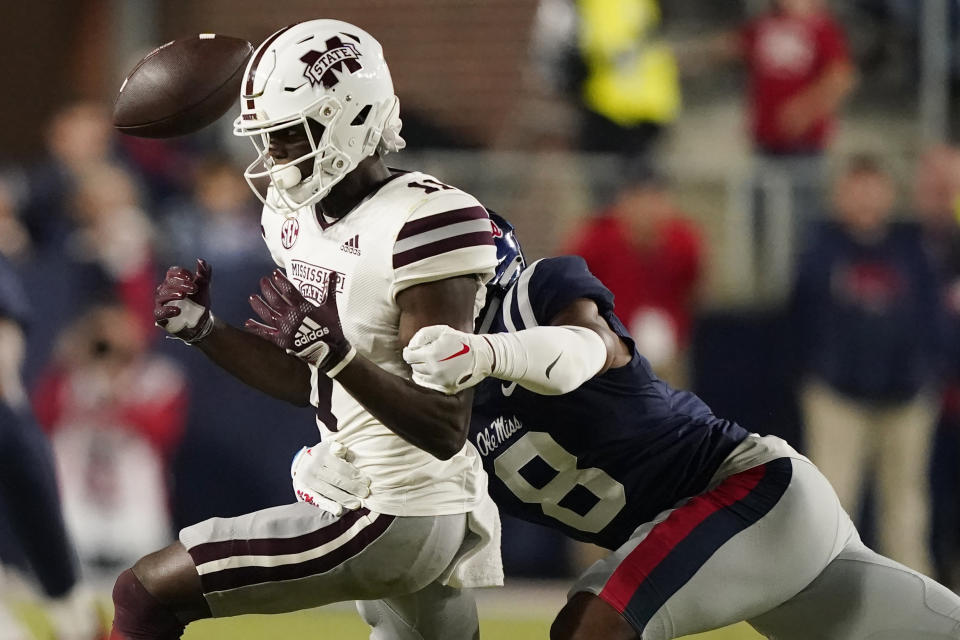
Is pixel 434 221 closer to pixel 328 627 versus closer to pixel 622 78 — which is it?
pixel 328 627

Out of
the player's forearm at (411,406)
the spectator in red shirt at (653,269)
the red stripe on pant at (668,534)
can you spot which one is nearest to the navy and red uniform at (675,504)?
the red stripe on pant at (668,534)

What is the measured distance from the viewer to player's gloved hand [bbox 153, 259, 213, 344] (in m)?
2.46

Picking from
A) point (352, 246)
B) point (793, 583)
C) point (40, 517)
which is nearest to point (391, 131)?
point (352, 246)

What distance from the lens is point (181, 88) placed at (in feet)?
9.34

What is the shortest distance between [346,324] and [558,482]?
527mm

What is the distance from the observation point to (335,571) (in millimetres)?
2527

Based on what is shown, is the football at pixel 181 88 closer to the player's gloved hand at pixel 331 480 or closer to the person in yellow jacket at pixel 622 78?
the player's gloved hand at pixel 331 480

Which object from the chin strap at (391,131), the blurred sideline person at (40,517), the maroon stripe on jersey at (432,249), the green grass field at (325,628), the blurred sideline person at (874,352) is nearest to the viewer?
the maroon stripe on jersey at (432,249)

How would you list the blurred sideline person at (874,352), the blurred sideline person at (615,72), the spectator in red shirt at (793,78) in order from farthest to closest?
the blurred sideline person at (615,72) → the spectator in red shirt at (793,78) → the blurred sideline person at (874,352)

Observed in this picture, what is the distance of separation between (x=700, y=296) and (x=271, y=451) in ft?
5.45

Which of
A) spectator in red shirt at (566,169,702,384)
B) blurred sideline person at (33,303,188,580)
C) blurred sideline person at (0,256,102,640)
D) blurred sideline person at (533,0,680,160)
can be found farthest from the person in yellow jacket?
blurred sideline person at (0,256,102,640)

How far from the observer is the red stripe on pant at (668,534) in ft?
8.39

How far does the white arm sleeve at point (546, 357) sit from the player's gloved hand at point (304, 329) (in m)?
0.24

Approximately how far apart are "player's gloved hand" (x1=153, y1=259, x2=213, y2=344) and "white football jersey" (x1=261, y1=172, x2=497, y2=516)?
19 centimetres
